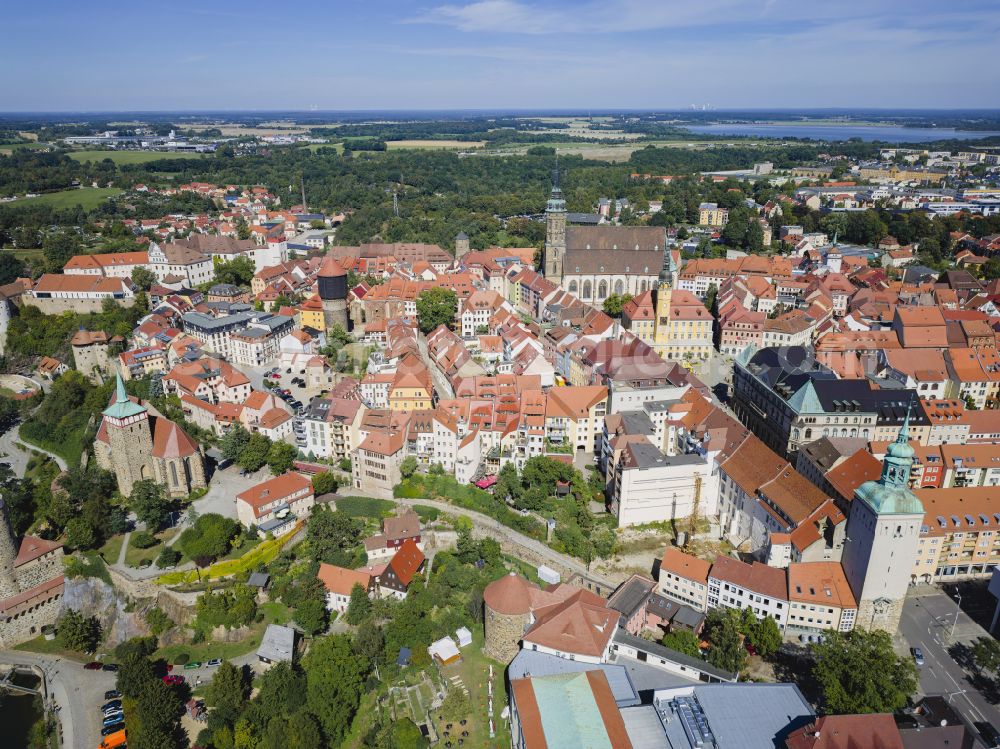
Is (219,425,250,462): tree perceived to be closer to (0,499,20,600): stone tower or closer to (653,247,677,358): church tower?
(0,499,20,600): stone tower

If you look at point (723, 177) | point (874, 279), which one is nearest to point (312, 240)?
point (874, 279)

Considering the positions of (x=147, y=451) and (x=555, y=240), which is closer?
(x=147, y=451)

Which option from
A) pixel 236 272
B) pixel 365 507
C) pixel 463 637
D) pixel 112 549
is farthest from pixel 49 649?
pixel 236 272

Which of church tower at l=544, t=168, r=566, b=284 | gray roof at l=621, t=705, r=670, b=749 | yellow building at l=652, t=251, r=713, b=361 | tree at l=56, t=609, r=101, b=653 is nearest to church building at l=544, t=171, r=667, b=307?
church tower at l=544, t=168, r=566, b=284

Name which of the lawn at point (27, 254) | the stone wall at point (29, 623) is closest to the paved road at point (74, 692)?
the stone wall at point (29, 623)

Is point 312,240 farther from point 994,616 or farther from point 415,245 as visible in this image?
point 994,616

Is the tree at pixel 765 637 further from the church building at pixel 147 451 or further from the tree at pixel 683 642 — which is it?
the church building at pixel 147 451

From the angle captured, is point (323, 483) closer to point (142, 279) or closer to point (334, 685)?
point (334, 685)
